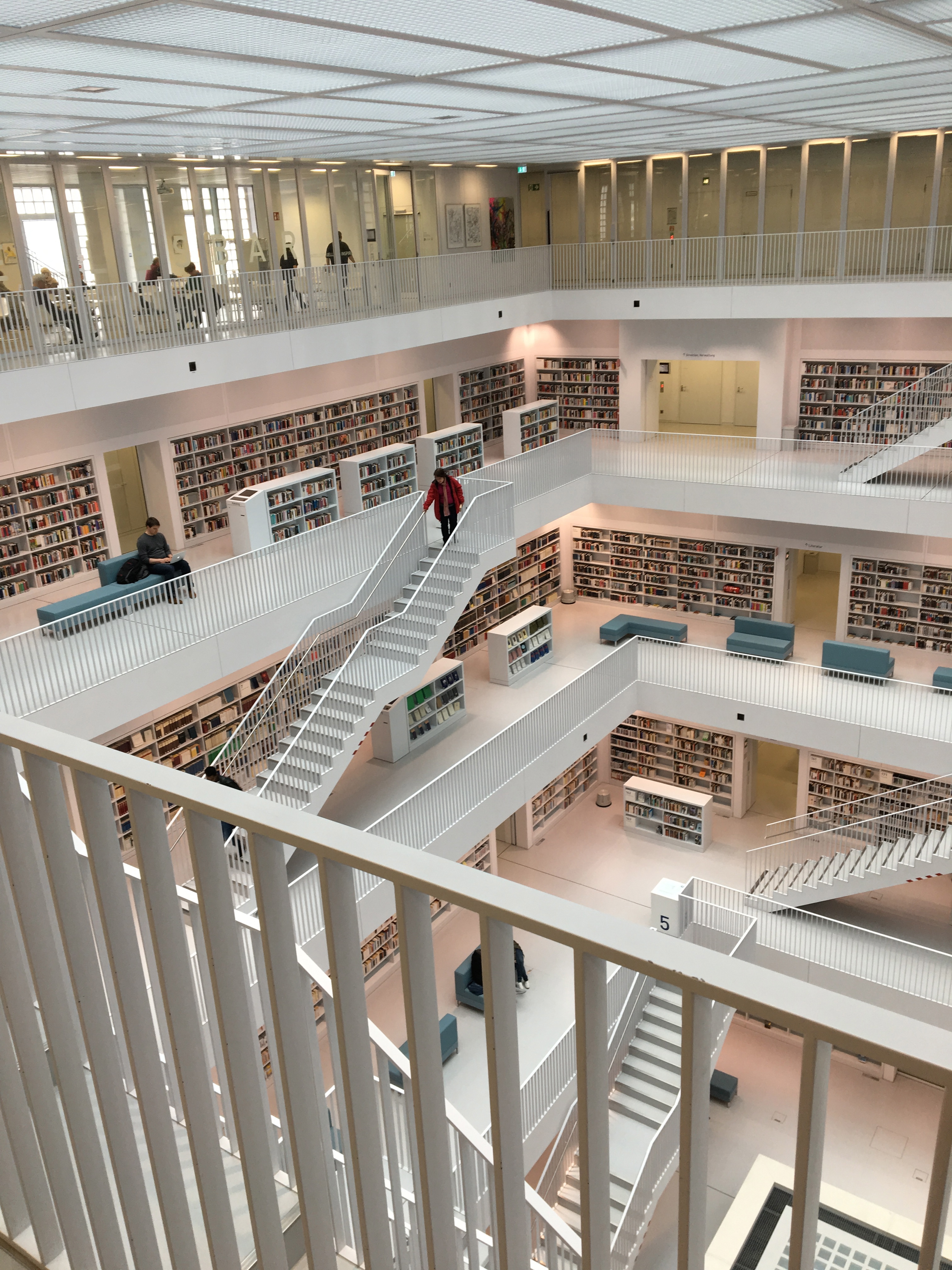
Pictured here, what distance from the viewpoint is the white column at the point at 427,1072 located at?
50.1 inches

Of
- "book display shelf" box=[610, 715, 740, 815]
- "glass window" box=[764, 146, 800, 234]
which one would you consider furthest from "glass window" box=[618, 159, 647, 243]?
"book display shelf" box=[610, 715, 740, 815]

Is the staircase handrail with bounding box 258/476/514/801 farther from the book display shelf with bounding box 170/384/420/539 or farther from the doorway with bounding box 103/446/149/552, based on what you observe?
the doorway with bounding box 103/446/149/552

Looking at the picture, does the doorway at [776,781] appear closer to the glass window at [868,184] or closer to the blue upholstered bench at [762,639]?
the blue upholstered bench at [762,639]

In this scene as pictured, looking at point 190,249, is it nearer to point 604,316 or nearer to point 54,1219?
point 604,316

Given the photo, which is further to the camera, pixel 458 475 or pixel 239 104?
pixel 458 475

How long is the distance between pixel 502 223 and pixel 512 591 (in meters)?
7.09

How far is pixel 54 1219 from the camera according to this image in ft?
6.73

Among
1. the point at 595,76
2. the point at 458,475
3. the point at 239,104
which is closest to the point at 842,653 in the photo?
the point at 458,475

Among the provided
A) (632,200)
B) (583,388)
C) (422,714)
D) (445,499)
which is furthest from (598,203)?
(422,714)

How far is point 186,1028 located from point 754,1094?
0.94 meters

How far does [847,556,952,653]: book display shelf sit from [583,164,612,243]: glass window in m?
7.89

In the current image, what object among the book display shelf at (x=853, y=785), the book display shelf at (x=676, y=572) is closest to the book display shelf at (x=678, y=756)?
the book display shelf at (x=853, y=785)

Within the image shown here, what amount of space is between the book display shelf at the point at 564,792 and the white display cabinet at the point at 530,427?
5463 millimetres

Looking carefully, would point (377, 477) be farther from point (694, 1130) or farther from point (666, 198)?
point (694, 1130)
